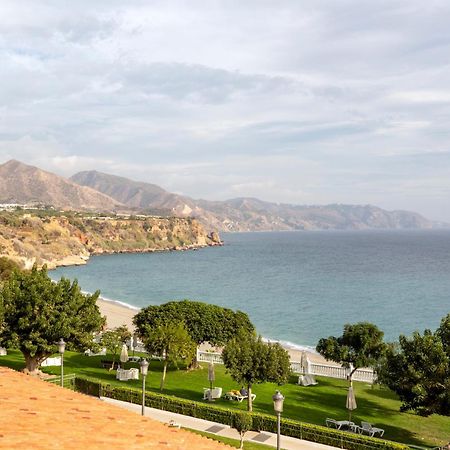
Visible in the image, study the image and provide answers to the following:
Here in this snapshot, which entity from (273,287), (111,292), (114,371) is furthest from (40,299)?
(273,287)

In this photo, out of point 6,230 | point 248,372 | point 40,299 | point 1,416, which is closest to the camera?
point 1,416

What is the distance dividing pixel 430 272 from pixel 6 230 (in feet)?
394

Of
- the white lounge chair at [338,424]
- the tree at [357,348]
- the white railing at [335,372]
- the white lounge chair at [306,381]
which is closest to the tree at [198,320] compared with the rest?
the white railing at [335,372]

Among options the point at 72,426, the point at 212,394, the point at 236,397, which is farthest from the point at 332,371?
the point at 72,426

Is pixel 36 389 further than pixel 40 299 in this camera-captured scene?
No

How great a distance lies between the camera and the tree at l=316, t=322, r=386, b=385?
32750 mm

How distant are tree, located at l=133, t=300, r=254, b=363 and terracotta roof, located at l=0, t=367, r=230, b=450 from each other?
70.5 feet

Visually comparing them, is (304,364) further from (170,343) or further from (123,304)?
(123,304)

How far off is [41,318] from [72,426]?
18520mm

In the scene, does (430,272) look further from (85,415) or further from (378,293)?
(85,415)

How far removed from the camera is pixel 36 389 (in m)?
12.8

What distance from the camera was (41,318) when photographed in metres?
26.7

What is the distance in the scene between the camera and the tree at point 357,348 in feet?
107

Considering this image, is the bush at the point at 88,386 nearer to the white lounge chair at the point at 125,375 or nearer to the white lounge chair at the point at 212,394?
the white lounge chair at the point at 125,375
